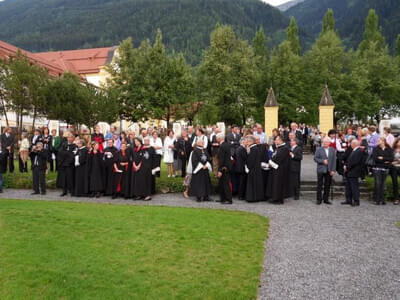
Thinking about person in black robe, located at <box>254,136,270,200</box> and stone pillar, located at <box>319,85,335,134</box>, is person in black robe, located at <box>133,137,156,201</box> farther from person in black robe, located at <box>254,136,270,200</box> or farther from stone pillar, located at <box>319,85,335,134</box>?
stone pillar, located at <box>319,85,335,134</box>

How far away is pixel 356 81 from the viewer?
1465 inches

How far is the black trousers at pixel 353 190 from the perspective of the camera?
1134 cm

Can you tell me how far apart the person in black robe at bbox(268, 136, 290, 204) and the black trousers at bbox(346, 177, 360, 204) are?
1.79 m

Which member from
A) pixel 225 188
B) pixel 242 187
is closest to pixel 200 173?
pixel 225 188

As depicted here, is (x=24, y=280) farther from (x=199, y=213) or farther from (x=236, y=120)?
(x=236, y=120)

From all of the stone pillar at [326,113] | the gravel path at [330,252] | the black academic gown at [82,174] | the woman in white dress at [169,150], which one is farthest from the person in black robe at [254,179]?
the stone pillar at [326,113]

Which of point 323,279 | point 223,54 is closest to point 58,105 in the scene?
point 223,54

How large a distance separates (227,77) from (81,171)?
1050 inches

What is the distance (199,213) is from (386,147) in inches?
231

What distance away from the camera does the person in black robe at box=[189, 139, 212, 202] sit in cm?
1216

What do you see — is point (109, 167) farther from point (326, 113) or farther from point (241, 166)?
point (326, 113)

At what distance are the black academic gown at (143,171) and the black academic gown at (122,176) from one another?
1.17 feet

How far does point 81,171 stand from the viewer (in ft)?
43.4

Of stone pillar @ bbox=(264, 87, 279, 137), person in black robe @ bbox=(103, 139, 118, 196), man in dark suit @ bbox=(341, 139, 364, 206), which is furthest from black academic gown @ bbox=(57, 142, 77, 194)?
stone pillar @ bbox=(264, 87, 279, 137)
